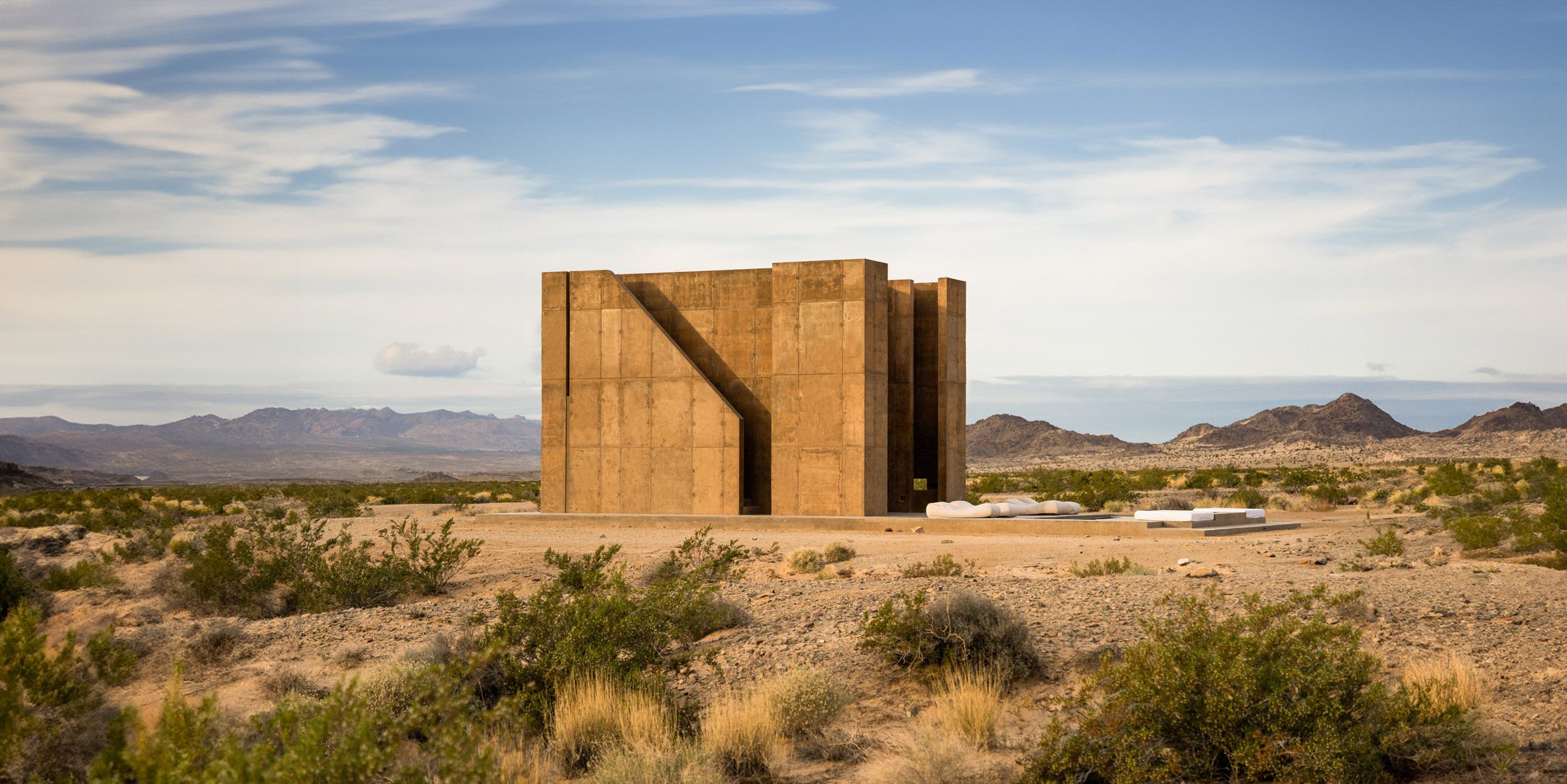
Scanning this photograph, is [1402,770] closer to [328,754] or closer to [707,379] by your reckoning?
[328,754]

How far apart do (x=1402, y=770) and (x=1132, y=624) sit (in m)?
3.83

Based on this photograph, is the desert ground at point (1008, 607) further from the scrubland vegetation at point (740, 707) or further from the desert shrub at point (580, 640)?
the desert shrub at point (580, 640)

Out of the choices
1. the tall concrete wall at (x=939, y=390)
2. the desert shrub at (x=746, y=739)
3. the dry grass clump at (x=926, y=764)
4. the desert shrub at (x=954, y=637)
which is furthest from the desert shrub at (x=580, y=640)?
the tall concrete wall at (x=939, y=390)

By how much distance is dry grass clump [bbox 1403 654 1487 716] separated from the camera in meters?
8.45

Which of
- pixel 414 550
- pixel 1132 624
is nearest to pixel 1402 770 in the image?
pixel 1132 624

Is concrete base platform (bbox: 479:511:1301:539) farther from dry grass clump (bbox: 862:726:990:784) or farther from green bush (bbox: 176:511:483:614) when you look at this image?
dry grass clump (bbox: 862:726:990:784)

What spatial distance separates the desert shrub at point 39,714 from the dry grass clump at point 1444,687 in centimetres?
901

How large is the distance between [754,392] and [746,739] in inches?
801

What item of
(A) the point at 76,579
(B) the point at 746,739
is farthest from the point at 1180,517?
(A) the point at 76,579

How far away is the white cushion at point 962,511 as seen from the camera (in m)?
26.6

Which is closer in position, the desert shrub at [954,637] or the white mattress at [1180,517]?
the desert shrub at [954,637]

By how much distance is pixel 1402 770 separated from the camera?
7.89m

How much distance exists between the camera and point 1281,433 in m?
109

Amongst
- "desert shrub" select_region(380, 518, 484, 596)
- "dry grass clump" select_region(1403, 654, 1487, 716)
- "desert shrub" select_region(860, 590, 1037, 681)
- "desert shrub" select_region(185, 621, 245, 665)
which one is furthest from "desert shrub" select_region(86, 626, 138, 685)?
"dry grass clump" select_region(1403, 654, 1487, 716)
